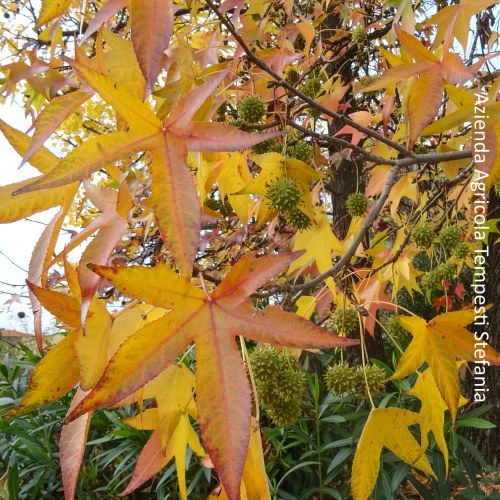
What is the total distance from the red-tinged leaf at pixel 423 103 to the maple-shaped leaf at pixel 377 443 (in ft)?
1.34

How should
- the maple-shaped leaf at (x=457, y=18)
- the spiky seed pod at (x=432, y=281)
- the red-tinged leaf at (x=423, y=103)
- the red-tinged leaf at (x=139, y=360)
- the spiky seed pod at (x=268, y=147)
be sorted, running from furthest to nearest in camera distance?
the spiky seed pod at (x=432, y=281) → the spiky seed pod at (x=268, y=147) → the maple-shaped leaf at (x=457, y=18) → the red-tinged leaf at (x=423, y=103) → the red-tinged leaf at (x=139, y=360)

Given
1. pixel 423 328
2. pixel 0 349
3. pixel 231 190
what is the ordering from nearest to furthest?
pixel 423 328
pixel 231 190
pixel 0 349

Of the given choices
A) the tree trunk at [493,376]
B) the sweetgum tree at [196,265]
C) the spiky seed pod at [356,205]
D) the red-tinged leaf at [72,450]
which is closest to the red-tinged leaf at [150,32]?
the sweetgum tree at [196,265]

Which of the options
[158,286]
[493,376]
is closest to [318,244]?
[158,286]

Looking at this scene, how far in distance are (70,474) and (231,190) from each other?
22.6 inches

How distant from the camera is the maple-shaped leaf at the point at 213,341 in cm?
45

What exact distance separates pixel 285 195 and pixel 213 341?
0.48 m

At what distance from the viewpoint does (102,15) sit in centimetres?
59

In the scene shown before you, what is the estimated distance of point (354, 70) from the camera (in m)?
2.63

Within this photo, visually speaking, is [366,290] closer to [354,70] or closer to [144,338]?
[144,338]

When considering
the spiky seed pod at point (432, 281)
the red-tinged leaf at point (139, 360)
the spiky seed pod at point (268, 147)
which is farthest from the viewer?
the spiky seed pod at point (432, 281)

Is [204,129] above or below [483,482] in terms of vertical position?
above

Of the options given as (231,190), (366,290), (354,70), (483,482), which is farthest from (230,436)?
(354,70)

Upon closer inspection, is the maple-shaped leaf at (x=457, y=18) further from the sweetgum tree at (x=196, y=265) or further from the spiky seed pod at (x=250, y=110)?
the spiky seed pod at (x=250, y=110)
